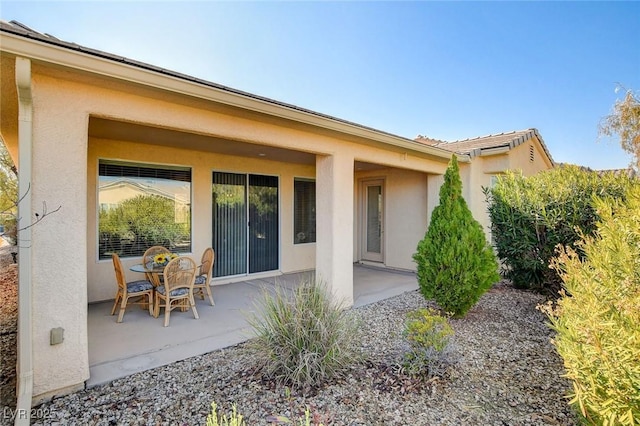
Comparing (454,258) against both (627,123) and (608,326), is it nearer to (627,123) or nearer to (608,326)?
(608,326)

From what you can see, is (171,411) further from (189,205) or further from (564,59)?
(564,59)

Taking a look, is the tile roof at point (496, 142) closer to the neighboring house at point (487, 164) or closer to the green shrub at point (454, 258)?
the neighboring house at point (487, 164)

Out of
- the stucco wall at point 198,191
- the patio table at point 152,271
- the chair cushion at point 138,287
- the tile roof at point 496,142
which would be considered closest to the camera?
the chair cushion at point 138,287

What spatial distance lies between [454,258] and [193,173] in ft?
20.2

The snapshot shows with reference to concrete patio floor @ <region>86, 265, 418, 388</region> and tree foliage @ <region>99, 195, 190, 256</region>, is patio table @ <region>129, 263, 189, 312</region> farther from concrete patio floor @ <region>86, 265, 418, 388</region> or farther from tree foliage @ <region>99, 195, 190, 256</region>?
tree foliage @ <region>99, 195, 190, 256</region>

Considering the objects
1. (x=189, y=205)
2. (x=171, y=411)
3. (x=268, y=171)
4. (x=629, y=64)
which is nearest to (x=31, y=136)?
(x=171, y=411)

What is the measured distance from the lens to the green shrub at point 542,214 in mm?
6047

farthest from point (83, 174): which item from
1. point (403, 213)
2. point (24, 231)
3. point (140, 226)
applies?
point (403, 213)

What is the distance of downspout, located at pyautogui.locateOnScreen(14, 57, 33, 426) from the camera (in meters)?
2.94

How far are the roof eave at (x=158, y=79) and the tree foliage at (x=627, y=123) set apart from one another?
12.9 meters

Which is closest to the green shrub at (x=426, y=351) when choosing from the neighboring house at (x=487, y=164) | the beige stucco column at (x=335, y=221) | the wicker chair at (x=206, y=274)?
the beige stucco column at (x=335, y=221)

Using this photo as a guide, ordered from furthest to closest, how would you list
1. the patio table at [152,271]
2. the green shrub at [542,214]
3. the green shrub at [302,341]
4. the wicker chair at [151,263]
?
the green shrub at [542,214]
the wicker chair at [151,263]
the patio table at [152,271]
the green shrub at [302,341]

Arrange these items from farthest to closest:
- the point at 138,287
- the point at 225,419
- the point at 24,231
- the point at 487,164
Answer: the point at 487,164, the point at 138,287, the point at 24,231, the point at 225,419

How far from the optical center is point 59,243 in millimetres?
3264
